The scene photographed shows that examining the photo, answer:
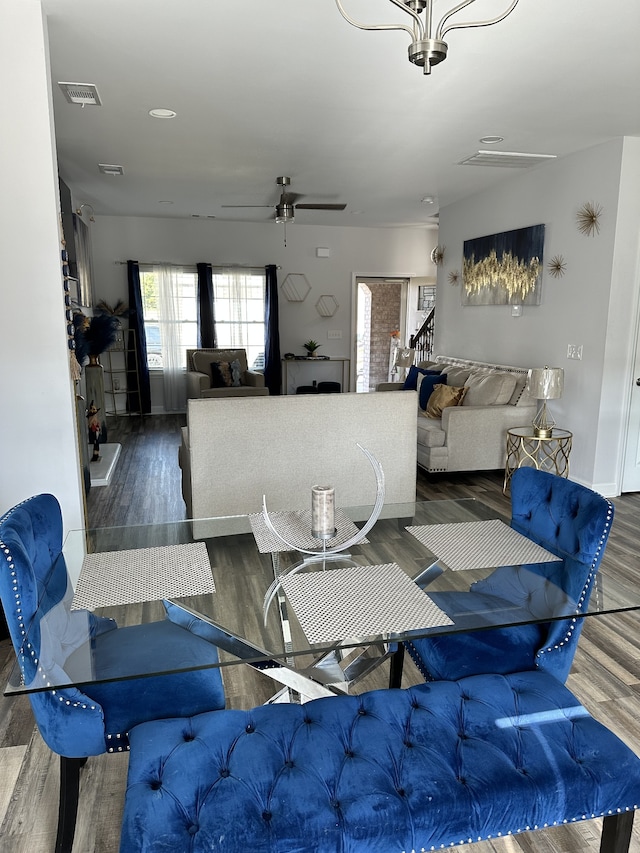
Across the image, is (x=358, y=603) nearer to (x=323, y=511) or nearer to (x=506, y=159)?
(x=323, y=511)

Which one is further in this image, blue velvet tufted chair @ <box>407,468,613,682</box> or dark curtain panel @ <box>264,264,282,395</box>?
dark curtain panel @ <box>264,264,282,395</box>

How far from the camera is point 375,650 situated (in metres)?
2.16

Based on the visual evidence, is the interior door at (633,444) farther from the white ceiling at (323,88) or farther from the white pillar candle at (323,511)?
the white pillar candle at (323,511)

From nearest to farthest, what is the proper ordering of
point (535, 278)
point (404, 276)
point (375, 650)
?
point (375, 650), point (535, 278), point (404, 276)

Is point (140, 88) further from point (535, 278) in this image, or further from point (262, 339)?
point (262, 339)

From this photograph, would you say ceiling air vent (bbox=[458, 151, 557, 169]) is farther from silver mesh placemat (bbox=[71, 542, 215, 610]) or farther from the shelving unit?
the shelving unit

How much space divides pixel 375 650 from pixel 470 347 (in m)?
4.90

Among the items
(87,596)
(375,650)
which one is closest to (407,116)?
(375,650)

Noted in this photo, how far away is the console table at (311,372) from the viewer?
9010 millimetres

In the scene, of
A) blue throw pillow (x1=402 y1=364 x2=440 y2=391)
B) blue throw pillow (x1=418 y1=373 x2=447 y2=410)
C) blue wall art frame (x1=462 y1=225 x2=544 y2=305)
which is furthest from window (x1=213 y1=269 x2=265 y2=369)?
blue throw pillow (x1=418 y1=373 x2=447 y2=410)

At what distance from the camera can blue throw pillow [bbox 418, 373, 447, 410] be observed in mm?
5897

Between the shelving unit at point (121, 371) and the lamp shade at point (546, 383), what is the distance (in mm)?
5616

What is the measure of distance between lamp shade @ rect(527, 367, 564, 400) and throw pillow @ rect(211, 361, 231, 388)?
168 inches

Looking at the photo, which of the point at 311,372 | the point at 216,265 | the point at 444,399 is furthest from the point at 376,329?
the point at 444,399
